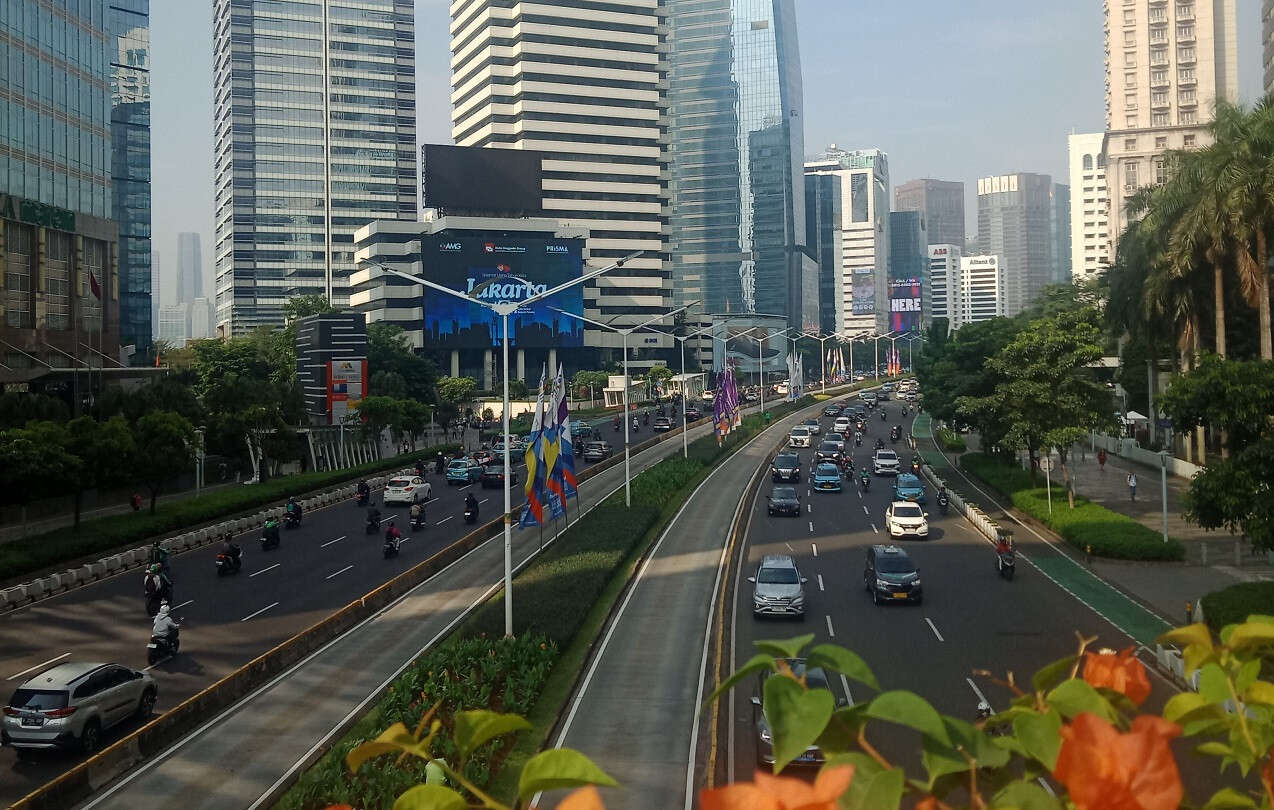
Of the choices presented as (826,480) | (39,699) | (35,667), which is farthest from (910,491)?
(39,699)

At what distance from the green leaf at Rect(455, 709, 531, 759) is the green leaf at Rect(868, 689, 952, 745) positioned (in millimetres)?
1169

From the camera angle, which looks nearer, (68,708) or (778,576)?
(68,708)

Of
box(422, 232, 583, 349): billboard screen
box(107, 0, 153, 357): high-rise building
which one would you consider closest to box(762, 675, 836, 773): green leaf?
box(422, 232, 583, 349): billboard screen

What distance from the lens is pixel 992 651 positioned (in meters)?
29.0

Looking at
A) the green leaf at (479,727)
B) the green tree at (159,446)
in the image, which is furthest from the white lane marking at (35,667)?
the green leaf at (479,727)

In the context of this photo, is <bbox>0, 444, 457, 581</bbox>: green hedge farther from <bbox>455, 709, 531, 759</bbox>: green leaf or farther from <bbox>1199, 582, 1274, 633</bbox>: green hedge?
<bbox>455, 709, 531, 759</bbox>: green leaf

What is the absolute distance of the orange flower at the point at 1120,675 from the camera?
4254 mm

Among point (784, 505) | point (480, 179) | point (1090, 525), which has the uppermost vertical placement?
point (480, 179)

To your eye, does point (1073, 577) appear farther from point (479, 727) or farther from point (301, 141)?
point (301, 141)

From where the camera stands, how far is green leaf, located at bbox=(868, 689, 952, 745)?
3105 millimetres

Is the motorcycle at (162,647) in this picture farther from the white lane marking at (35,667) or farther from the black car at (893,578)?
the black car at (893,578)

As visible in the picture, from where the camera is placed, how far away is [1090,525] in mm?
43531

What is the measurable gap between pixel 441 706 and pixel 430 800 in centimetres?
2088

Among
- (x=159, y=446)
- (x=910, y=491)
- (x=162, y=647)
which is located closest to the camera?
(x=162, y=647)
